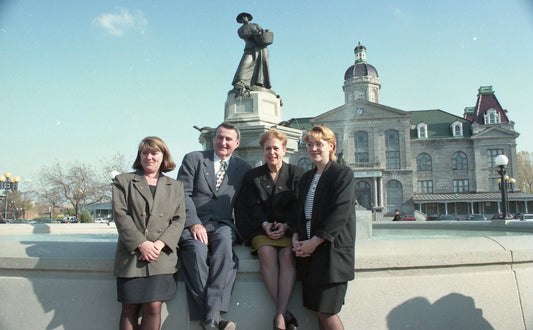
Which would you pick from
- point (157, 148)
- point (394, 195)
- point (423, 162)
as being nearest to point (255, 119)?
point (157, 148)

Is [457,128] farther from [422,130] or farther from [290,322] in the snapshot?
[290,322]

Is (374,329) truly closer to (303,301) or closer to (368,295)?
(368,295)

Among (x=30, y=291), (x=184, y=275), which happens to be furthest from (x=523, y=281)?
(x=30, y=291)

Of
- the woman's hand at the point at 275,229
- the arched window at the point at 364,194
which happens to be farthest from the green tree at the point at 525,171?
the woman's hand at the point at 275,229

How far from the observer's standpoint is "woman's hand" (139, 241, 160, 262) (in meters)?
2.89

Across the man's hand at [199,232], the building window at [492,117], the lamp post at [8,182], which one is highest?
the building window at [492,117]

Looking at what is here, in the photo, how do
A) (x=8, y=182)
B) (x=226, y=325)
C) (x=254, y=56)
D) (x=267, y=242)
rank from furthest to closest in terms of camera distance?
(x=8, y=182) → (x=254, y=56) → (x=267, y=242) → (x=226, y=325)

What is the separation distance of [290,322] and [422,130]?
57.2 m

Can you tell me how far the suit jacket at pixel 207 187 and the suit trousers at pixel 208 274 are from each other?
390 mm

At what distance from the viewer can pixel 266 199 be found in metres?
3.53

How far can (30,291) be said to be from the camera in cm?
326

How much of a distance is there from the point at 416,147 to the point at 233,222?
55095 millimetres

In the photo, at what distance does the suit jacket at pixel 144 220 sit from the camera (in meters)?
2.92

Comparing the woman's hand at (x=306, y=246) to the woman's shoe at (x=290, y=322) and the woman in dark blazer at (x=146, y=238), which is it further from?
the woman in dark blazer at (x=146, y=238)
